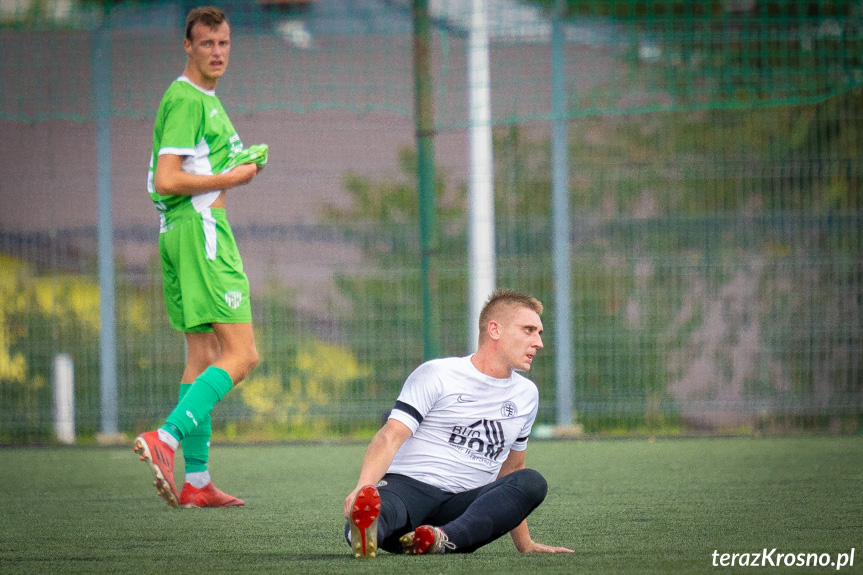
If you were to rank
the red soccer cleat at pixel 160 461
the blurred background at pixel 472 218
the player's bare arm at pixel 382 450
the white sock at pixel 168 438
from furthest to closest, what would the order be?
1. the blurred background at pixel 472 218
2. the white sock at pixel 168 438
3. the red soccer cleat at pixel 160 461
4. the player's bare arm at pixel 382 450

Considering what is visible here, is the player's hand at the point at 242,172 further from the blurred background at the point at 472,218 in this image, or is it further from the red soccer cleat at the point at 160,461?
the blurred background at the point at 472,218

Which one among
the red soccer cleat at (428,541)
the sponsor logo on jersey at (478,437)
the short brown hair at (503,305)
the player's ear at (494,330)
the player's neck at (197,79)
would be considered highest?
the player's neck at (197,79)

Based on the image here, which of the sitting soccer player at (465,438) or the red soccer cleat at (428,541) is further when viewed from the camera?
the sitting soccer player at (465,438)

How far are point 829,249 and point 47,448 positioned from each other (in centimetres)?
555

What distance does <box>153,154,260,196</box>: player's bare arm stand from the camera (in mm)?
4492

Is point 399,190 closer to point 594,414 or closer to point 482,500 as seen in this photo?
point 594,414

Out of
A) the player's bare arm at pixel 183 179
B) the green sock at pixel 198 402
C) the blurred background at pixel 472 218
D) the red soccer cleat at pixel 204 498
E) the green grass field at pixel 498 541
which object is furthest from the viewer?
the blurred background at pixel 472 218

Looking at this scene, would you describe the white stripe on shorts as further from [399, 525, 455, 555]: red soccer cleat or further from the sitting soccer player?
[399, 525, 455, 555]: red soccer cleat

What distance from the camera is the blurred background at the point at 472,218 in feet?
27.5

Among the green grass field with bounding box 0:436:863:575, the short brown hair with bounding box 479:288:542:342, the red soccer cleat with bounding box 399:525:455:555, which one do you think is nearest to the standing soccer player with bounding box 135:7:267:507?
the green grass field with bounding box 0:436:863:575

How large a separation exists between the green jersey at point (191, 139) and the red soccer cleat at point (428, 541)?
1802mm

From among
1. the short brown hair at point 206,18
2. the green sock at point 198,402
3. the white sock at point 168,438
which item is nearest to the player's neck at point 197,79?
the short brown hair at point 206,18

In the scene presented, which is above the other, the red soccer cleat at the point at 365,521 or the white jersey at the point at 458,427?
the white jersey at the point at 458,427

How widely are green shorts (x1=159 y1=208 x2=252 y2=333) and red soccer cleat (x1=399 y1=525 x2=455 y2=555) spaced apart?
5.03 feet
